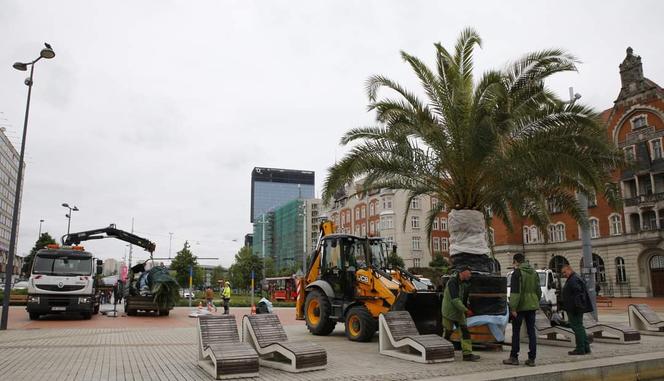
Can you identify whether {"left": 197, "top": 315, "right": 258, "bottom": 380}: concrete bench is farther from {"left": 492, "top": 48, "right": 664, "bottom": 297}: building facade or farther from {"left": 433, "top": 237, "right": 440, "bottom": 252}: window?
{"left": 433, "top": 237, "right": 440, "bottom": 252}: window

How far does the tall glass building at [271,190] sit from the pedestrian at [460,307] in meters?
183

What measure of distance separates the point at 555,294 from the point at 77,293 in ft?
72.5

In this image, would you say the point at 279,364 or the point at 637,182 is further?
the point at 637,182

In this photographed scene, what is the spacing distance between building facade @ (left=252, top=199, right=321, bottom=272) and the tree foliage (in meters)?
108

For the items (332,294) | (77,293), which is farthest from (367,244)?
(77,293)

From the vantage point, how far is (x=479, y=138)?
10.9 m

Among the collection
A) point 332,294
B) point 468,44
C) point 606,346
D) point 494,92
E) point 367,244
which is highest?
point 468,44

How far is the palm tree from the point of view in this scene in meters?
11.0

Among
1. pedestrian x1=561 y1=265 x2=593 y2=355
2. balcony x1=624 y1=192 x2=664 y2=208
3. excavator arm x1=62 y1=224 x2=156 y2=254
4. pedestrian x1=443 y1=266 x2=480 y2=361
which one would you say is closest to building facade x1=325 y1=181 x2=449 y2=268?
balcony x1=624 y1=192 x2=664 y2=208

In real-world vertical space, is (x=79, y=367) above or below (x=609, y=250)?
below

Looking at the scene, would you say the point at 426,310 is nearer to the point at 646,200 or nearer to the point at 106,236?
the point at 106,236

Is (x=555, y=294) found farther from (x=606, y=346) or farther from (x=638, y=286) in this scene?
(x=638, y=286)

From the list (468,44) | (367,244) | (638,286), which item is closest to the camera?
(468,44)

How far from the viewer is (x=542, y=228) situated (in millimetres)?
15648
